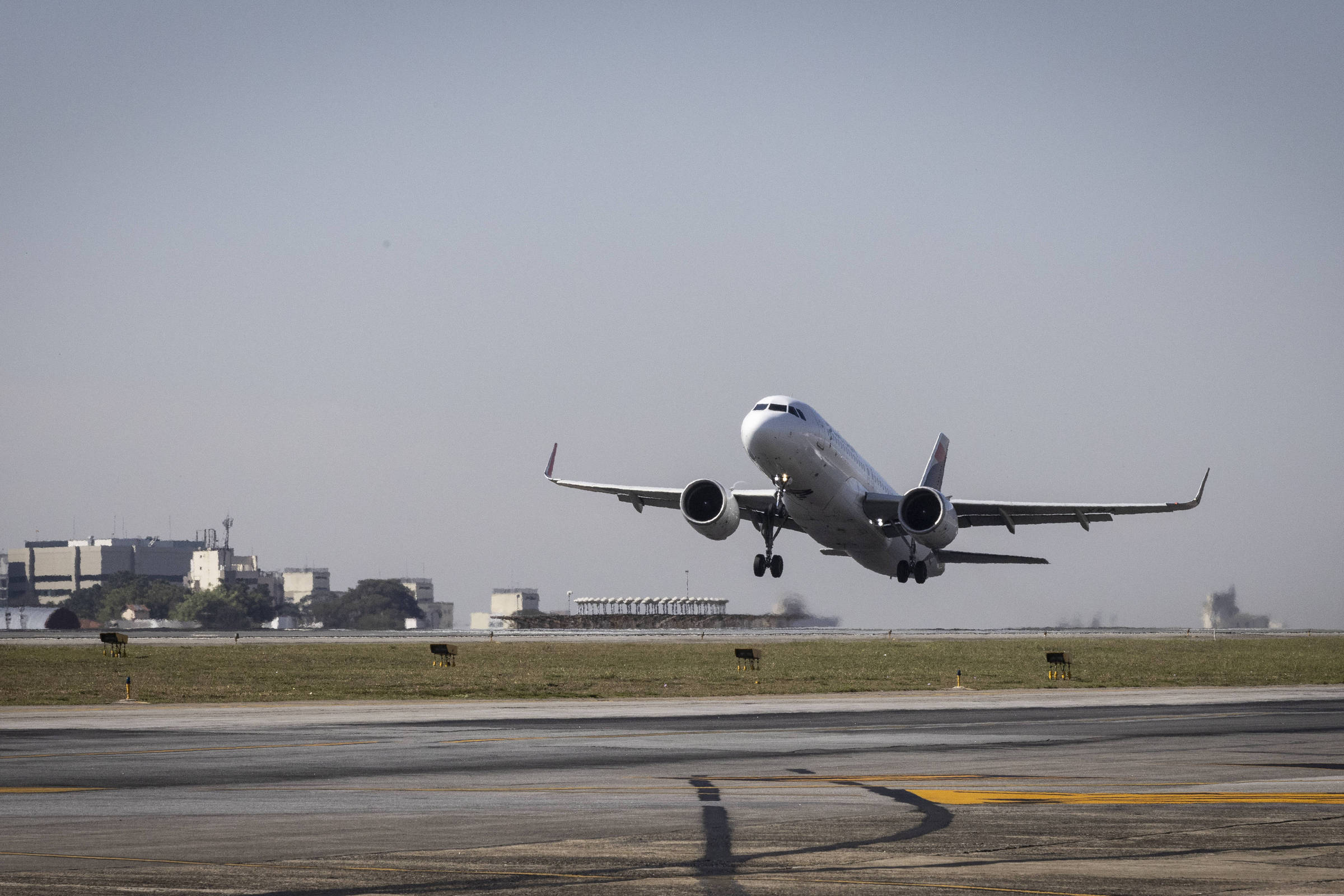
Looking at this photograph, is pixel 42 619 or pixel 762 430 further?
pixel 42 619

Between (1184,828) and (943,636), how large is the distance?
288ft

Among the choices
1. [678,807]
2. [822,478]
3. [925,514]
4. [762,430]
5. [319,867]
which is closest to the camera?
[319,867]

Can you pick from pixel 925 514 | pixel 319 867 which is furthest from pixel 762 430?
pixel 319 867

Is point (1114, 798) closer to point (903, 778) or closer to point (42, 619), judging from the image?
point (903, 778)

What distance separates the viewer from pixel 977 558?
70.8 meters

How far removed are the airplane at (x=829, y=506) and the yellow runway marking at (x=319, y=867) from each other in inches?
1513

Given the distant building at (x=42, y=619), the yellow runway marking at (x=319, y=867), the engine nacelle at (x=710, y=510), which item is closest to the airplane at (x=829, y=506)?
the engine nacelle at (x=710, y=510)

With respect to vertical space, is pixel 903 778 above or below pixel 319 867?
below

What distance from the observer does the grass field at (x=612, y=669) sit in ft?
134

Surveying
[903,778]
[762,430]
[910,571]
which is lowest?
[903,778]

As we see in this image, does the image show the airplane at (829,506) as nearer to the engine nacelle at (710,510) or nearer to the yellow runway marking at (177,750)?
the engine nacelle at (710,510)

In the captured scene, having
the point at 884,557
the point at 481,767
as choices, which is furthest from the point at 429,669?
the point at 481,767

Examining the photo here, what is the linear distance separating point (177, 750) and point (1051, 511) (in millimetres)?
48861

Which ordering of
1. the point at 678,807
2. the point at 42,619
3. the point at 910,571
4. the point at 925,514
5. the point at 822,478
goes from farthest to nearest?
the point at 42,619, the point at 910,571, the point at 925,514, the point at 822,478, the point at 678,807
